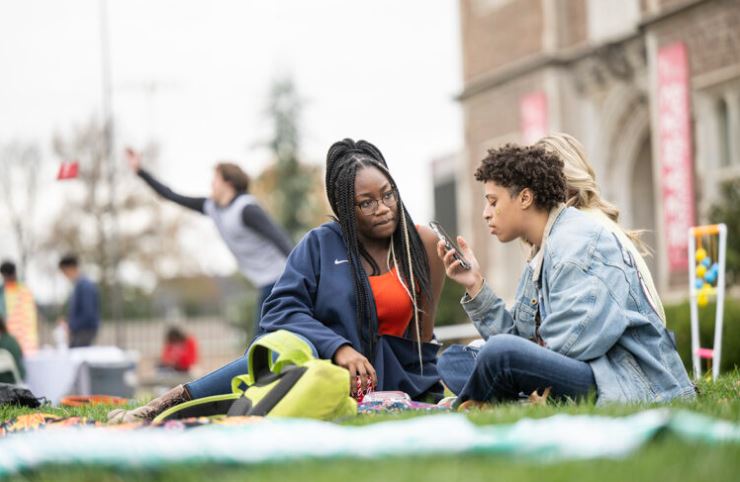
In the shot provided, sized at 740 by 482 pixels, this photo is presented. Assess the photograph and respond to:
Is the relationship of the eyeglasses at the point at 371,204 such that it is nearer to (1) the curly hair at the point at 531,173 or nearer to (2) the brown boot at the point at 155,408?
(1) the curly hair at the point at 531,173

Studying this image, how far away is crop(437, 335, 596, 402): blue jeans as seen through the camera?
4.21m

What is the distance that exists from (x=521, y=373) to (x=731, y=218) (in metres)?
12.9

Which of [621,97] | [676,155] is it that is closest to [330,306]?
[676,155]

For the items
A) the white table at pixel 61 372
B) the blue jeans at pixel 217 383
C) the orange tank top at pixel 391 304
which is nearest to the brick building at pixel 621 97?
the white table at pixel 61 372

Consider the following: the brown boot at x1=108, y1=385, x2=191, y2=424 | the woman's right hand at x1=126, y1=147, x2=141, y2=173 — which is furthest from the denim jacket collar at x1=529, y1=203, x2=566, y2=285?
the woman's right hand at x1=126, y1=147, x2=141, y2=173

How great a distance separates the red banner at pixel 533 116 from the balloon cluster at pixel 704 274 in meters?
15.9

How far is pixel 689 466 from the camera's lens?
8.60 ft

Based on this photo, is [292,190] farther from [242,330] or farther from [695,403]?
[695,403]

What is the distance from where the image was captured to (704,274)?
8.53 m

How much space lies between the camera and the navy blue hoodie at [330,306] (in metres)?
5.00

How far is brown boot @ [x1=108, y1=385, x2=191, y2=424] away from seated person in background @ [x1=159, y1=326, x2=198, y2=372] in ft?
48.9

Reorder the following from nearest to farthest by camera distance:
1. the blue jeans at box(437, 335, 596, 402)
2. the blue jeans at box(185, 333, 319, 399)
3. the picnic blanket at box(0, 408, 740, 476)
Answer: the picnic blanket at box(0, 408, 740, 476) < the blue jeans at box(437, 335, 596, 402) < the blue jeans at box(185, 333, 319, 399)

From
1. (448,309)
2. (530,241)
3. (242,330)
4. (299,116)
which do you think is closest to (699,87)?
(448,309)

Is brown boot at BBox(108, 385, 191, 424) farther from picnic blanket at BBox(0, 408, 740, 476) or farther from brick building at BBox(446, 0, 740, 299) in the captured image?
brick building at BBox(446, 0, 740, 299)
